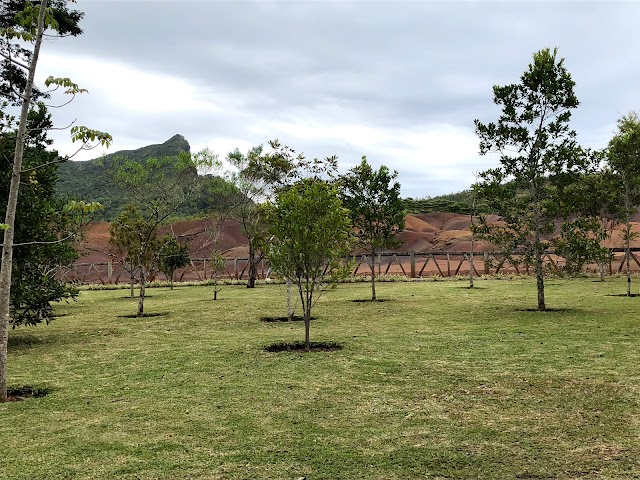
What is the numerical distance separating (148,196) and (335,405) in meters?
20.2

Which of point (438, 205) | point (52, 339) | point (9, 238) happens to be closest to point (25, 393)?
point (9, 238)

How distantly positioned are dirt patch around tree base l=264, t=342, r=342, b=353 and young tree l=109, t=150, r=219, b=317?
8.07 metres

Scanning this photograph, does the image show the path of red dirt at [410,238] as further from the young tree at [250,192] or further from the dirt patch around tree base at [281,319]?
the dirt patch around tree base at [281,319]

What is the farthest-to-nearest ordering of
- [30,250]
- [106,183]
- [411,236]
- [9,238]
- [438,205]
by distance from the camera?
1. [438,205]
2. [411,236]
3. [106,183]
4. [30,250]
5. [9,238]

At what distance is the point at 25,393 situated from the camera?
24.4 feet

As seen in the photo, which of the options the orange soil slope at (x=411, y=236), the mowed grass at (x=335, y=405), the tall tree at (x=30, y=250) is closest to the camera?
the mowed grass at (x=335, y=405)

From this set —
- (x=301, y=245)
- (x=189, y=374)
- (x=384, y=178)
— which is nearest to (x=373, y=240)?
(x=384, y=178)

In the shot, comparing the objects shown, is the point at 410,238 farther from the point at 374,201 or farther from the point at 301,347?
the point at 301,347

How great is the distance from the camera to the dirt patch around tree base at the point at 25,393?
283 inches

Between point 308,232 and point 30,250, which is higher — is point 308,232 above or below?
above

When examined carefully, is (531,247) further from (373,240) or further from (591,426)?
(591,426)

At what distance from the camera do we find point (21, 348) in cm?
1149

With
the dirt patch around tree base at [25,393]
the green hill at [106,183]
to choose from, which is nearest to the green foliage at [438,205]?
the green hill at [106,183]

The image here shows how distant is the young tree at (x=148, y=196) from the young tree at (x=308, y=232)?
27.0ft
